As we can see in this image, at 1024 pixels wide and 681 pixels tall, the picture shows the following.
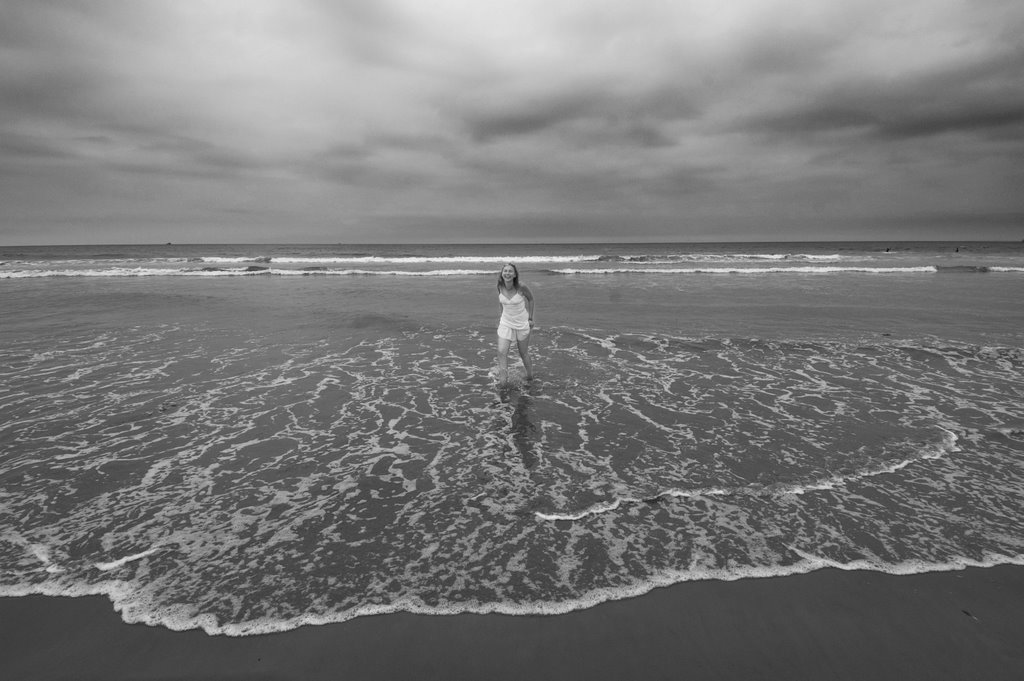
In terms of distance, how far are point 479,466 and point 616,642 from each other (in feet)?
8.85

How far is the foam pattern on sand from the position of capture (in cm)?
370

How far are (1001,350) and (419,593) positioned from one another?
13.6 m

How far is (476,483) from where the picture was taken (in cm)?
518

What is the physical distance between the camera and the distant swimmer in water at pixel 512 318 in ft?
29.0

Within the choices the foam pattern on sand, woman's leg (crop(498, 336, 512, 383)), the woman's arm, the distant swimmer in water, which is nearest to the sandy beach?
the foam pattern on sand

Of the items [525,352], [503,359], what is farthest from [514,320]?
[503,359]

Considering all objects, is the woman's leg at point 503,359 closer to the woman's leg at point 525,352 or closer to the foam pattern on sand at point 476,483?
the woman's leg at point 525,352

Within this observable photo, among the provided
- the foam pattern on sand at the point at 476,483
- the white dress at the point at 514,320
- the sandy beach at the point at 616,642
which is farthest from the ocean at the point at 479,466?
the white dress at the point at 514,320

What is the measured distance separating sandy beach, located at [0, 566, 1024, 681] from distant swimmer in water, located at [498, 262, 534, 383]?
584cm

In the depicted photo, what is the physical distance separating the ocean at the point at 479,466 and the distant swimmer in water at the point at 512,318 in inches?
21.7

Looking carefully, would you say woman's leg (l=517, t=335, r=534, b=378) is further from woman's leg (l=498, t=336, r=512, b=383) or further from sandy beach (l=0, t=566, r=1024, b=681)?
sandy beach (l=0, t=566, r=1024, b=681)

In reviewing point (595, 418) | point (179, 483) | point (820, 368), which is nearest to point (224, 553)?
point (179, 483)

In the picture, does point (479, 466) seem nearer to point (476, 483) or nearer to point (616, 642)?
point (476, 483)

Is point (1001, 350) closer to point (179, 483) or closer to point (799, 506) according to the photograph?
point (799, 506)
